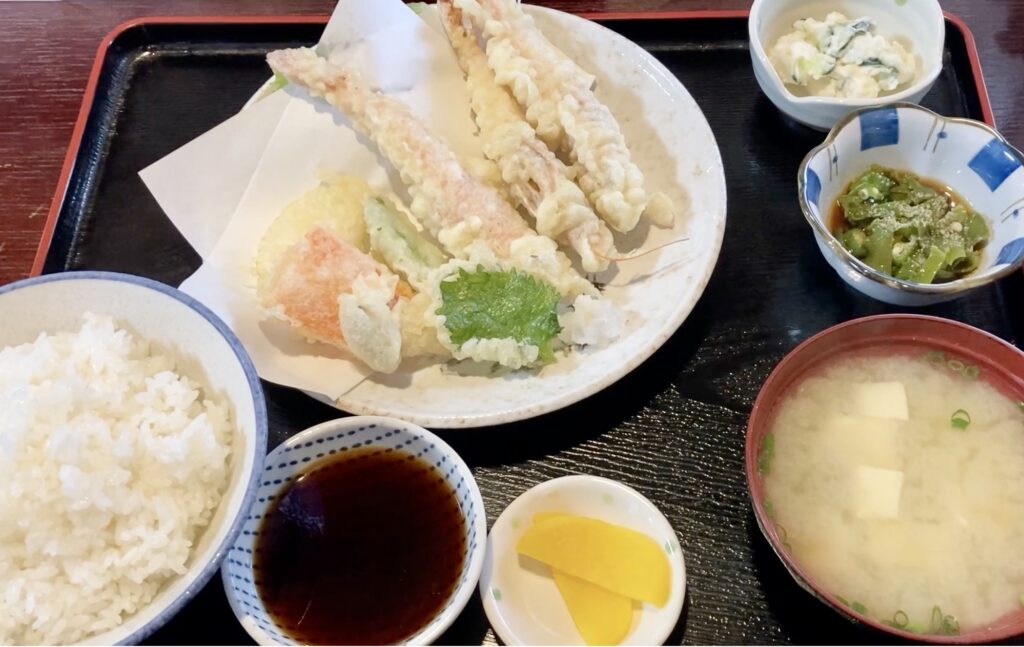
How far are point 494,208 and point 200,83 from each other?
1.15m

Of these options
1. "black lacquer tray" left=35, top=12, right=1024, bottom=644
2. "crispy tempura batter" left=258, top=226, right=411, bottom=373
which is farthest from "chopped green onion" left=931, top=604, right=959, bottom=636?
"crispy tempura batter" left=258, top=226, right=411, bottom=373

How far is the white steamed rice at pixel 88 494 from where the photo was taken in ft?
4.48

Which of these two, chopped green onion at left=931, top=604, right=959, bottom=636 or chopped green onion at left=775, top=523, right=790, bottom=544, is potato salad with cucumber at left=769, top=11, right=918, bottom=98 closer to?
chopped green onion at left=775, top=523, right=790, bottom=544

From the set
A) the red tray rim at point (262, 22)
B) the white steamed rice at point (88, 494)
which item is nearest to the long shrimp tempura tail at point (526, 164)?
the red tray rim at point (262, 22)

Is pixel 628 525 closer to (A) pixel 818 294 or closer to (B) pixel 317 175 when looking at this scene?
(A) pixel 818 294

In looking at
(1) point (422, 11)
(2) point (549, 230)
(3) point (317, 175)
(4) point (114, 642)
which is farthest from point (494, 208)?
(4) point (114, 642)

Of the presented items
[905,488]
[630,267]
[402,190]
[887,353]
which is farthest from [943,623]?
[402,190]

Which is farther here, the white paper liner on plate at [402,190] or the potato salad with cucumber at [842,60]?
the potato salad with cucumber at [842,60]

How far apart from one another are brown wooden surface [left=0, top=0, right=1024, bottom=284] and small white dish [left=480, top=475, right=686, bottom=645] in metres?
1.60

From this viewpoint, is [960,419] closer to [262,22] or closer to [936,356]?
[936,356]

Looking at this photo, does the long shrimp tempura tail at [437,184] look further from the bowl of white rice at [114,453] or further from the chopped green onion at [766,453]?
the bowl of white rice at [114,453]

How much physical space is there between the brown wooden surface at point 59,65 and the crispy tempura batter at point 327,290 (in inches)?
34.9

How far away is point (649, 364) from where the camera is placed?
195cm

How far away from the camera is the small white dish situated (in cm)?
151
